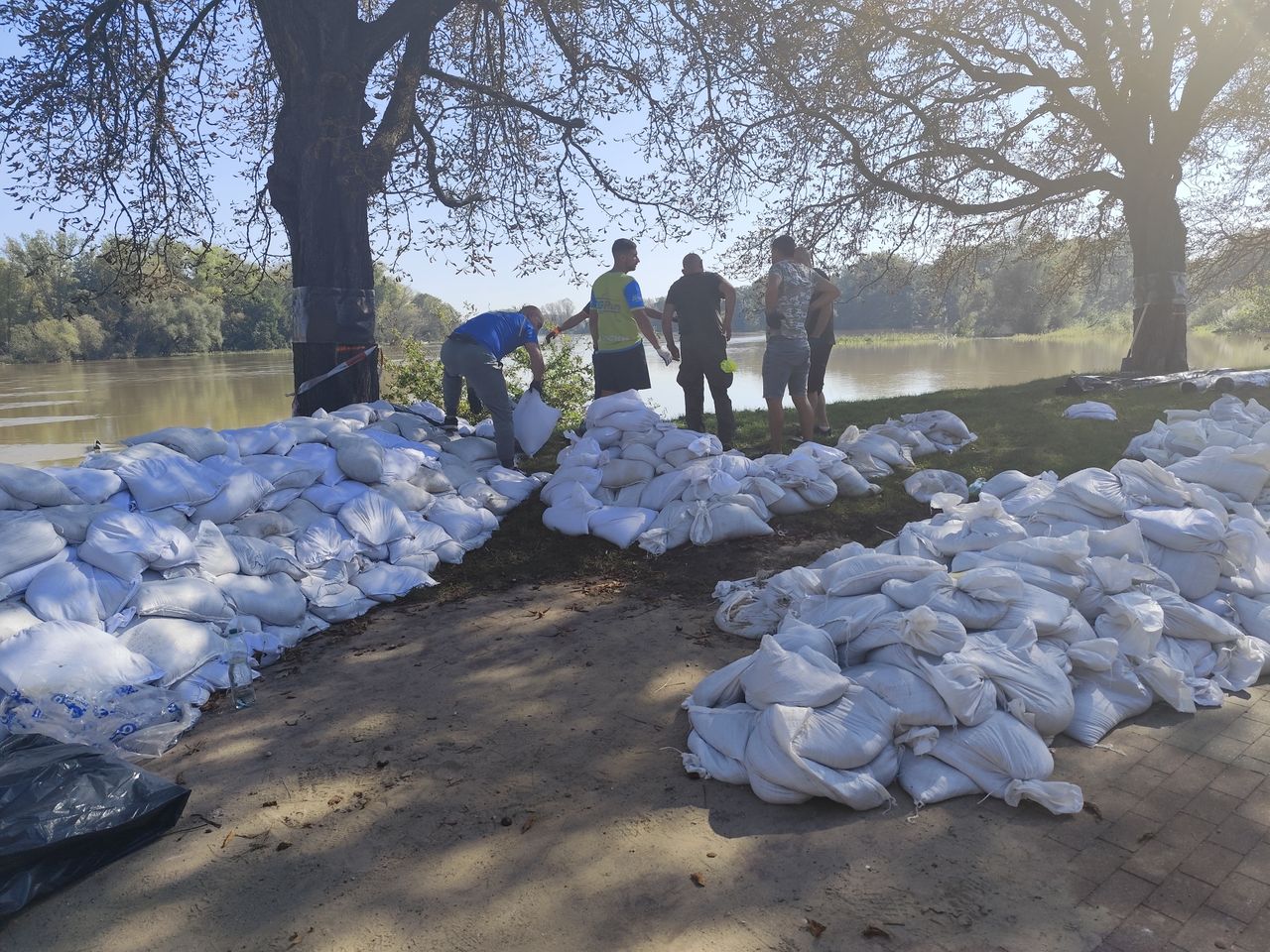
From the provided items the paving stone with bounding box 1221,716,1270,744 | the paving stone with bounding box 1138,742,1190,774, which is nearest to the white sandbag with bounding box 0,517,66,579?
the paving stone with bounding box 1138,742,1190,774

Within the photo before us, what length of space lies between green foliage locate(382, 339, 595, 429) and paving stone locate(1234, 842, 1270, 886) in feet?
25.2

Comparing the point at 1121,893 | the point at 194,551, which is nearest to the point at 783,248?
the point at 194,551

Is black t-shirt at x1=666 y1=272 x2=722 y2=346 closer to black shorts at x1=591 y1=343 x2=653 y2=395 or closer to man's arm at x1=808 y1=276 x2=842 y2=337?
black shorts at x1=591 y1=343 x2=653 y2=395

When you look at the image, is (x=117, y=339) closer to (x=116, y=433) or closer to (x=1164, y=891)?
(x=116, y=433)

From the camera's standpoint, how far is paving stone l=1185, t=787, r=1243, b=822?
95.2 inches

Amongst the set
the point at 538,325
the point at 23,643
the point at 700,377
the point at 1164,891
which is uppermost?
the point at 538,325

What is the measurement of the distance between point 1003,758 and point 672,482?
3215 millimetres

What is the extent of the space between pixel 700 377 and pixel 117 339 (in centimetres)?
4826

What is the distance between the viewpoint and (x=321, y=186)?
23.4 ft

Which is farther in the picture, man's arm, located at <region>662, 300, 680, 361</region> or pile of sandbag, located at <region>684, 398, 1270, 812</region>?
man's arm, located at <region>662, 300, 680, 361</region>

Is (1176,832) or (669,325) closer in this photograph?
(1176,832)

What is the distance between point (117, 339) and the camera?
45.7 m

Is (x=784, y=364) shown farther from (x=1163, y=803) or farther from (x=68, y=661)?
(x=68, y=661)

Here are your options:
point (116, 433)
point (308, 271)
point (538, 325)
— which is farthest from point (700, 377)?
point (116, 433)
